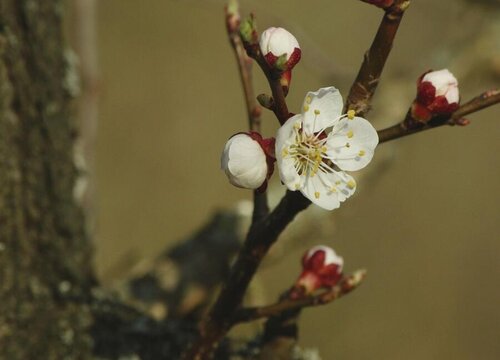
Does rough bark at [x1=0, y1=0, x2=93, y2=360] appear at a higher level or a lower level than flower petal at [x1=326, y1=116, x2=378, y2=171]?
higher

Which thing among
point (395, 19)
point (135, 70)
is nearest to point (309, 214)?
point (395, 19)

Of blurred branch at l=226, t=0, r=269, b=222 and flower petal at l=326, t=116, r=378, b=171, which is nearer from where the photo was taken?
flower petal at l=326, t=116, r=378, b=171

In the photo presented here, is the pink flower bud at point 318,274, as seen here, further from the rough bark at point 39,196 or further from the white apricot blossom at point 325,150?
the rough bark at point 39,196

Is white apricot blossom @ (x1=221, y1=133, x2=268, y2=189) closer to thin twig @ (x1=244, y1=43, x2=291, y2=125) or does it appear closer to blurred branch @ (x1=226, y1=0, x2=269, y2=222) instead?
thin twig @ (x1=244, y1=43, x2=291, y2=125)

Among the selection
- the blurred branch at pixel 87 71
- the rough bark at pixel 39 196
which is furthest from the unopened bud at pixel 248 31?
the blurred branch at pixel 87 71

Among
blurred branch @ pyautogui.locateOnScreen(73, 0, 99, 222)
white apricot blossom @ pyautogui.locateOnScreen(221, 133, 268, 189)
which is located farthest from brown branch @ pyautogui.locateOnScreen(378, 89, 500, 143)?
blurred branch @ pyautogui.locateOnScreen(73, 0, 99, 222)

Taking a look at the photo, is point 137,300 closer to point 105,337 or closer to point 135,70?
point 105,337
